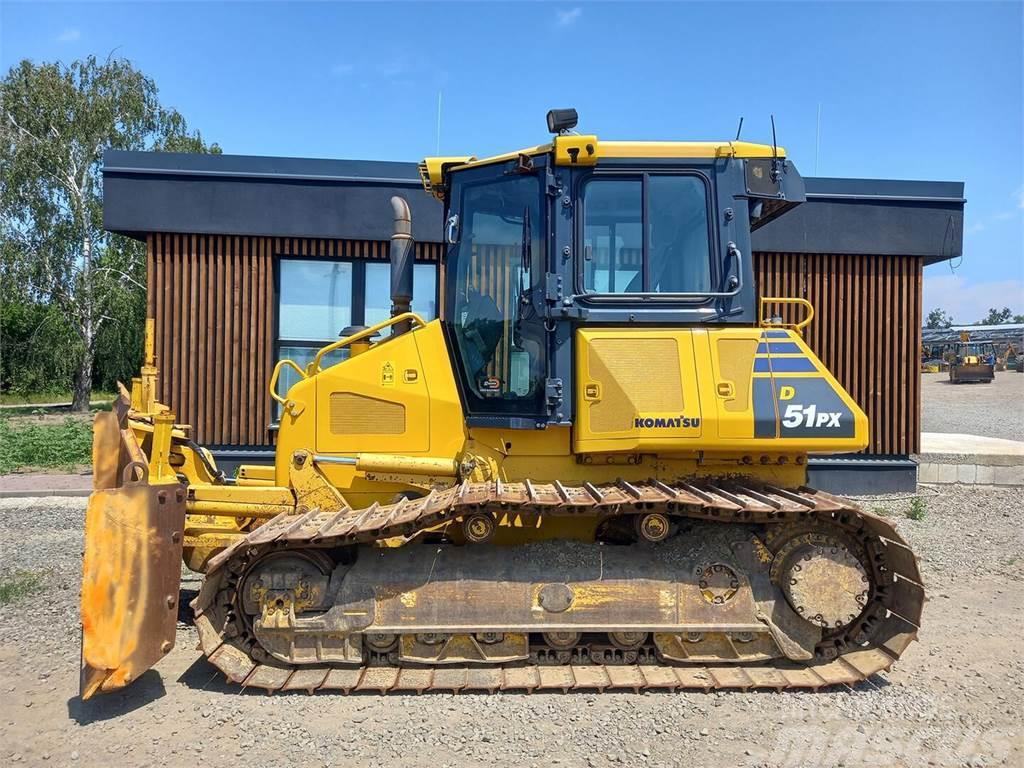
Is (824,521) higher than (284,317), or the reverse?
(284,317)

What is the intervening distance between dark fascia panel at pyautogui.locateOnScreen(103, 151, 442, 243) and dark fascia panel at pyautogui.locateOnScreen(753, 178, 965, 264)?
5080mm

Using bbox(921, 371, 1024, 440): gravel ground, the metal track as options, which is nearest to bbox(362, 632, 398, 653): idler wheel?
the metal track

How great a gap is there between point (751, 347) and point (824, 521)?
1.14 metres

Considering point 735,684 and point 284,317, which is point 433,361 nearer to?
point 735,684

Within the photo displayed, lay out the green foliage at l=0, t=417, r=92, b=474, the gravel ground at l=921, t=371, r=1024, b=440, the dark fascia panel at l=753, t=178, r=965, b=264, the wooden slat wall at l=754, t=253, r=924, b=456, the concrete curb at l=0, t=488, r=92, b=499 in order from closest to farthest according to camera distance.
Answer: the concrete curb at l=0, t=488, r=92, b=499, the dark fascia panel at l=753, t=178, r=965, b=264, the wooden slat wall at l=754, t=253, r=924, b=456, the green foliage at l=0, t=417, r=92, b=474, the gravel ground at l=921, t=371, r=1024, b=440

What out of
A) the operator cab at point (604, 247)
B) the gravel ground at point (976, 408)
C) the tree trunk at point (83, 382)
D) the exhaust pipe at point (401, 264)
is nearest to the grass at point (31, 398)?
the tree trunk at point (83, 382)

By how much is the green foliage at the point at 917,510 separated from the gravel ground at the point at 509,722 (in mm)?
4162

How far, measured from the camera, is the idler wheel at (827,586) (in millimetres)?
4250

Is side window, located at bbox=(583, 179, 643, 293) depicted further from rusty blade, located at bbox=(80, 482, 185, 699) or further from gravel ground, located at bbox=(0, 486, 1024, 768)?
rusty blade, located at bbox=(80, 482, 185, 699)

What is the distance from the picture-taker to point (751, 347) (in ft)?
14.6

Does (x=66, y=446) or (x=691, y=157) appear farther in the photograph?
(x=66, y=446)

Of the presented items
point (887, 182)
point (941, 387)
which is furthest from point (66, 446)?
point (941, 387)

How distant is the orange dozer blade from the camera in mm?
3777

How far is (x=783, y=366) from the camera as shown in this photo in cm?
444
